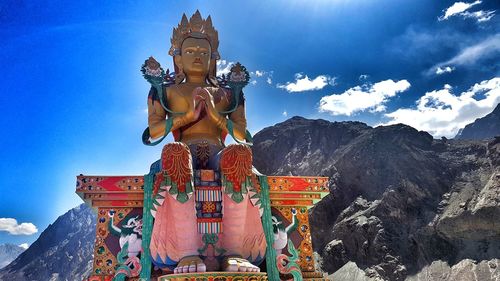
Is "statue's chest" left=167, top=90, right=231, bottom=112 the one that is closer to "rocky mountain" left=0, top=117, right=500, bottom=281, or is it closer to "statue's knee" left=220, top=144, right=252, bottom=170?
"statue's knee" left=220, top=144, right=252, bottom=170

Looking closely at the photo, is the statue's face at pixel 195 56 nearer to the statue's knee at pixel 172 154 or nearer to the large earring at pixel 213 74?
the large earring at pixel 213 74

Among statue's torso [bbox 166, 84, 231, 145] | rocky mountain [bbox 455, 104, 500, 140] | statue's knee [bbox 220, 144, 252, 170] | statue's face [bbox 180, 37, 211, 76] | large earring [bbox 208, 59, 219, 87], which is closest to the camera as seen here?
statue's knee [bbox 220, 144, 252, 170]

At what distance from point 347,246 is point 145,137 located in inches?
1604

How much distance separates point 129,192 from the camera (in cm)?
518

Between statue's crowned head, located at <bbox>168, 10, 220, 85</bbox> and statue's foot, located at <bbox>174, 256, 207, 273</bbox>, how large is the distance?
315 centimetres

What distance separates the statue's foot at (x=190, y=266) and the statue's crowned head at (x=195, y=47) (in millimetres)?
3147

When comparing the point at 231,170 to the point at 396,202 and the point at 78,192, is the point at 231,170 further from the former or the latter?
the point at 396,202

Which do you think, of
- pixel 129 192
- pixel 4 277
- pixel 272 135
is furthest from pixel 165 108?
pixel 272 135

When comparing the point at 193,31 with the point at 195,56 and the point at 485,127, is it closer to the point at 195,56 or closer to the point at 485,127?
the point at 195,56

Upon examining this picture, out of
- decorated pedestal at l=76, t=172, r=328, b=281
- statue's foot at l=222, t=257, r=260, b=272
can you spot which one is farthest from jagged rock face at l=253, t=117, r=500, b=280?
statue's foot at l=222, t=257, r=260, b=272

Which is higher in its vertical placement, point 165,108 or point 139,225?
point 165,108

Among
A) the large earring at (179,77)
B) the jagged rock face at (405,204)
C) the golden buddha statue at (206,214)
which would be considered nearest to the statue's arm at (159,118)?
the large earring at (179,77)

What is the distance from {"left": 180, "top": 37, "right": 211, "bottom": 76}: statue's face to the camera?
6531mm

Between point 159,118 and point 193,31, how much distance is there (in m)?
1.57
